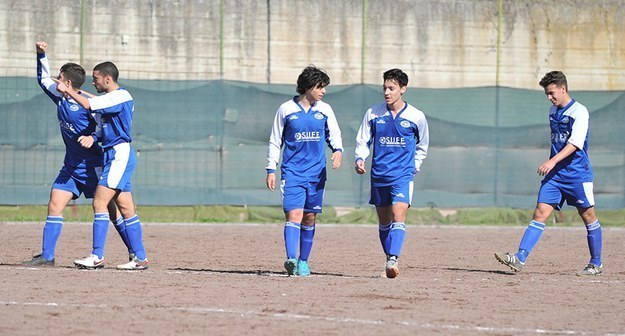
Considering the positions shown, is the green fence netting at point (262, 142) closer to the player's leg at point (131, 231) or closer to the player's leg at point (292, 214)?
the player's leg at point (131, 231)

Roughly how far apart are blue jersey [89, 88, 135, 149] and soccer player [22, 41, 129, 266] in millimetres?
271

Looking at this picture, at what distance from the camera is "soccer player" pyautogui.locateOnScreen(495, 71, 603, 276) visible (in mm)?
10930

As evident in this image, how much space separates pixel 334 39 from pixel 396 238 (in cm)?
1012

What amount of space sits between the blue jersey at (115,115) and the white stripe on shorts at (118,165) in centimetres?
A: 8

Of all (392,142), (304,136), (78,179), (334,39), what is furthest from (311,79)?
(334,39)

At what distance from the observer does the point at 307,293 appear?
9078mm

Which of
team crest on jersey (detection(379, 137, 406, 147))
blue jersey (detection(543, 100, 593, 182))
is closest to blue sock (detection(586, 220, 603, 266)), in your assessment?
blue jersey (detection(543, 100, 593, 182))

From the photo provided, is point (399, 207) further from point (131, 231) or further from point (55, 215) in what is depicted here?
point (55, 215)

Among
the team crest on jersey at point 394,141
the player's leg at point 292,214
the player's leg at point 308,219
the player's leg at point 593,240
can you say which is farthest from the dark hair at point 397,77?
the player's leg at point 593,240

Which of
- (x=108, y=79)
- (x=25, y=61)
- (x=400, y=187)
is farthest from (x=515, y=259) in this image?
(x=25, y=61)

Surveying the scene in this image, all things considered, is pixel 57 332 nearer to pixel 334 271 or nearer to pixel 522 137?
pixel 334 271

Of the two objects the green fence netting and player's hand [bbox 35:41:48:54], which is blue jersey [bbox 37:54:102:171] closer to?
player's hand [bbox 35:41:48:54]

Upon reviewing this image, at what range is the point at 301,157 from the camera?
406 inches

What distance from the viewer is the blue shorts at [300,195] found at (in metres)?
10.3
